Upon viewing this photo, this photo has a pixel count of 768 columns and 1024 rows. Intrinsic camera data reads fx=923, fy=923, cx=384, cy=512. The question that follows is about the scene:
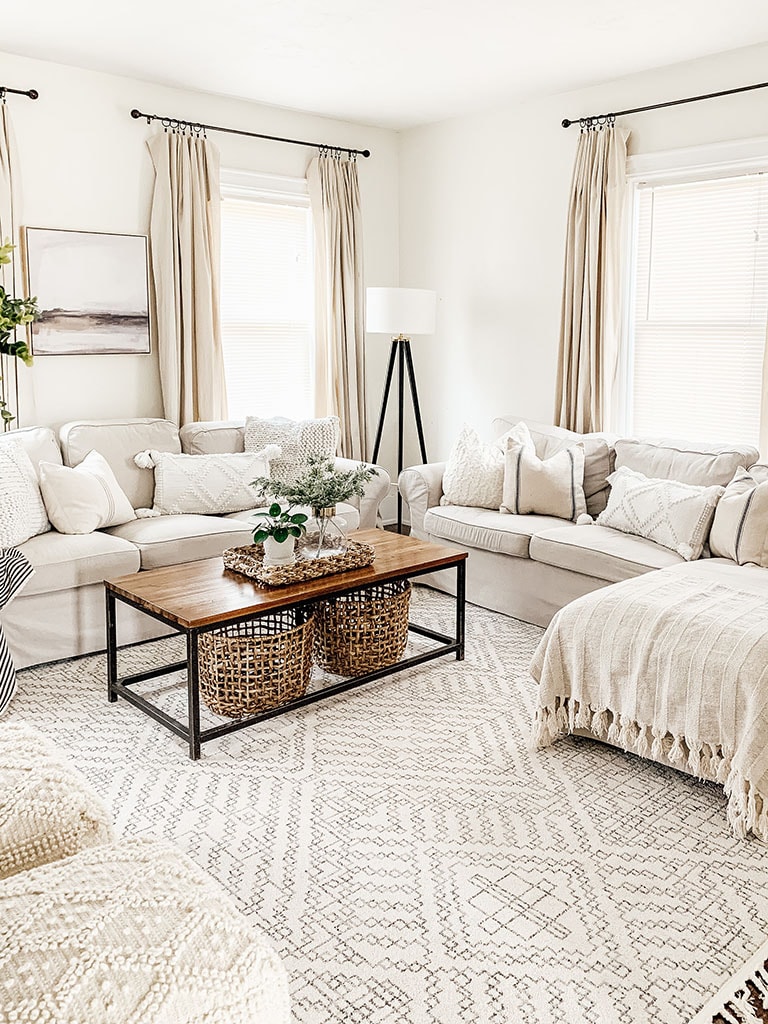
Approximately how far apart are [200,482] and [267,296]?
5.17 ft

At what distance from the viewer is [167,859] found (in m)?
1.37

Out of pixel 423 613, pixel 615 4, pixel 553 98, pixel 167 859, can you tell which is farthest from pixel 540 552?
pixel 167 859

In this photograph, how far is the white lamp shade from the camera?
17.3ft

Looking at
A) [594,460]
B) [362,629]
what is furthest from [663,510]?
[362,629]

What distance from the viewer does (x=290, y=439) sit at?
4941mm

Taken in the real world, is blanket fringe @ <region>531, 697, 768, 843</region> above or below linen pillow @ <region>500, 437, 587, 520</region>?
below

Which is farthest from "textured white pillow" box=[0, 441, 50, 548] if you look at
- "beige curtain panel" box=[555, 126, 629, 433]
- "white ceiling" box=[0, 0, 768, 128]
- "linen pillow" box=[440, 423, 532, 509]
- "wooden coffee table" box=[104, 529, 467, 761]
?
"beige curtain panel" box=[555, 126, 629, 433]

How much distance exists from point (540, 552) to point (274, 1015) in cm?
312

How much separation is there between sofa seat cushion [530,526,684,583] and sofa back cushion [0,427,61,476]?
2.24 m

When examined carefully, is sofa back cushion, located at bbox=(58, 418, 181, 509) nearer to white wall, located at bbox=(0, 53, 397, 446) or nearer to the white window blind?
white wall, located at bbox=(0, 53, 397, 446)

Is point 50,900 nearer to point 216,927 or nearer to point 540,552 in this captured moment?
point 216,927

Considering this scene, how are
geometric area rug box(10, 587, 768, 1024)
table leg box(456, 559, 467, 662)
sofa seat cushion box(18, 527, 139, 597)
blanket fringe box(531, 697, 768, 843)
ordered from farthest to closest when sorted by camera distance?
1. table leg box(456, 559, 467, 662)
2. sofa seat cushion box(18, 527, 139, 597)
3. blanket fringe box(531, 697, 768, 843)
4. geometric area rug box(10, 587, 768, 1024)

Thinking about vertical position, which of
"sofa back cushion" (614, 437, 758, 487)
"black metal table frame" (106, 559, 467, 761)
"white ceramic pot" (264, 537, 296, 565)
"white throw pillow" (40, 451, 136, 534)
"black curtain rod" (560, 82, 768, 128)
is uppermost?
"black curtain rod" (560, 82, 768, 128)

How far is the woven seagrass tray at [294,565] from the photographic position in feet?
11.0
